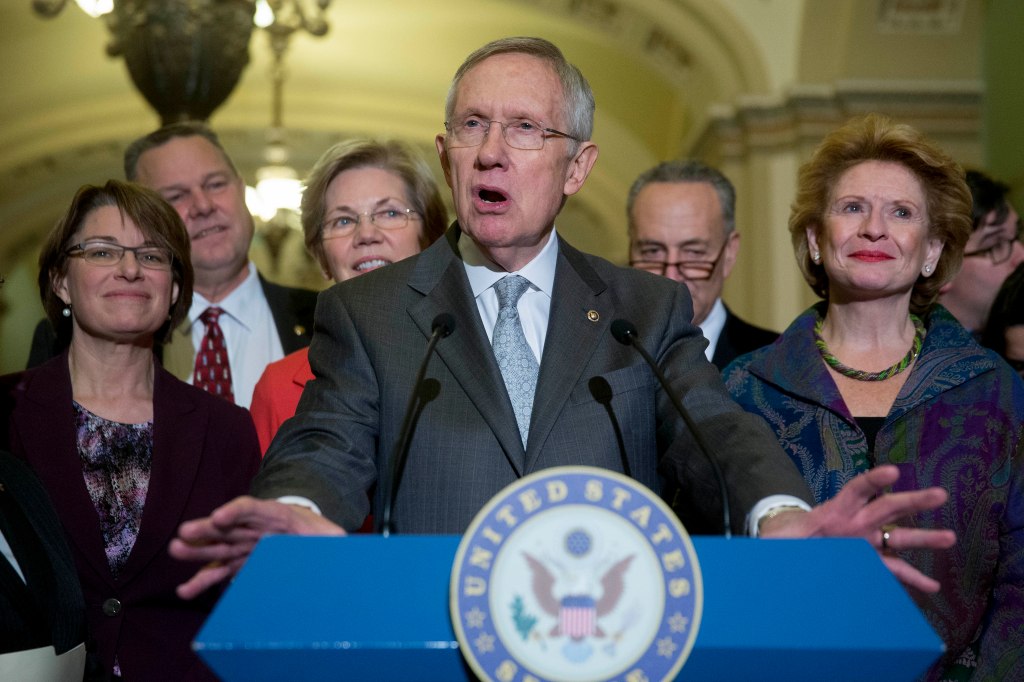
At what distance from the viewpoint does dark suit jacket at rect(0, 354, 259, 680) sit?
2.52 meters

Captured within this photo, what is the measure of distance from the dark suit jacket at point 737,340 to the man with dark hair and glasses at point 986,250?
2.04 feet

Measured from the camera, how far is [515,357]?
84.1 inches

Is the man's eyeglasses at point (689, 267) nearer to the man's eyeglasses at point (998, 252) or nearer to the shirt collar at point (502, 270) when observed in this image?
the man's eyeglasses at point (998, 252)

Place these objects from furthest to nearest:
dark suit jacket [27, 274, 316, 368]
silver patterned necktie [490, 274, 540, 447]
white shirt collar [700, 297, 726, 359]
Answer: white shirt collar [700, 297, 726, 359], dark suit jacket [27, 274, 316, 368], silver patterned necktie [490, 274, 540, 447]

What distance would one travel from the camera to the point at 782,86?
31.4ft

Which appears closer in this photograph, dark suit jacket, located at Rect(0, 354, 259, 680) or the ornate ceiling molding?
dark suit jacket, located at Rect(0, 354, 259, 680)

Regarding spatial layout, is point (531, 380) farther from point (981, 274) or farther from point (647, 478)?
point (981, 274)

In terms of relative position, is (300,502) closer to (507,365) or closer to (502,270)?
(507,365)

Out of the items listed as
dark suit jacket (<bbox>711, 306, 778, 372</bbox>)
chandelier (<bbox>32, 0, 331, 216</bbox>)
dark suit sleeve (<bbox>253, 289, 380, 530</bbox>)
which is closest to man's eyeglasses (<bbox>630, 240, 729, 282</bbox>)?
dark suit jacket (<bbox>711, 306, 778, 372</bbox>)

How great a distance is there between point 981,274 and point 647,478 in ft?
7.13

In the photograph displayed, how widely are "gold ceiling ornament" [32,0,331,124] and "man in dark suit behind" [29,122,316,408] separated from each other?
360 centimetres

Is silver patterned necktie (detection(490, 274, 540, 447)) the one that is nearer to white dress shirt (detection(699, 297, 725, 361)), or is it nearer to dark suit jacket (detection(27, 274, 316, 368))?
dark suit jacket (detection(27, 274, 316, 368))

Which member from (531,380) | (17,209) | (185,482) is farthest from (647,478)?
(17,209)

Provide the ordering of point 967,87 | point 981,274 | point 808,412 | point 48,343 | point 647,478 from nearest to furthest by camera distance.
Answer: point 647,478
point 808,412
point 48,343
point 981,274
point 967,87
